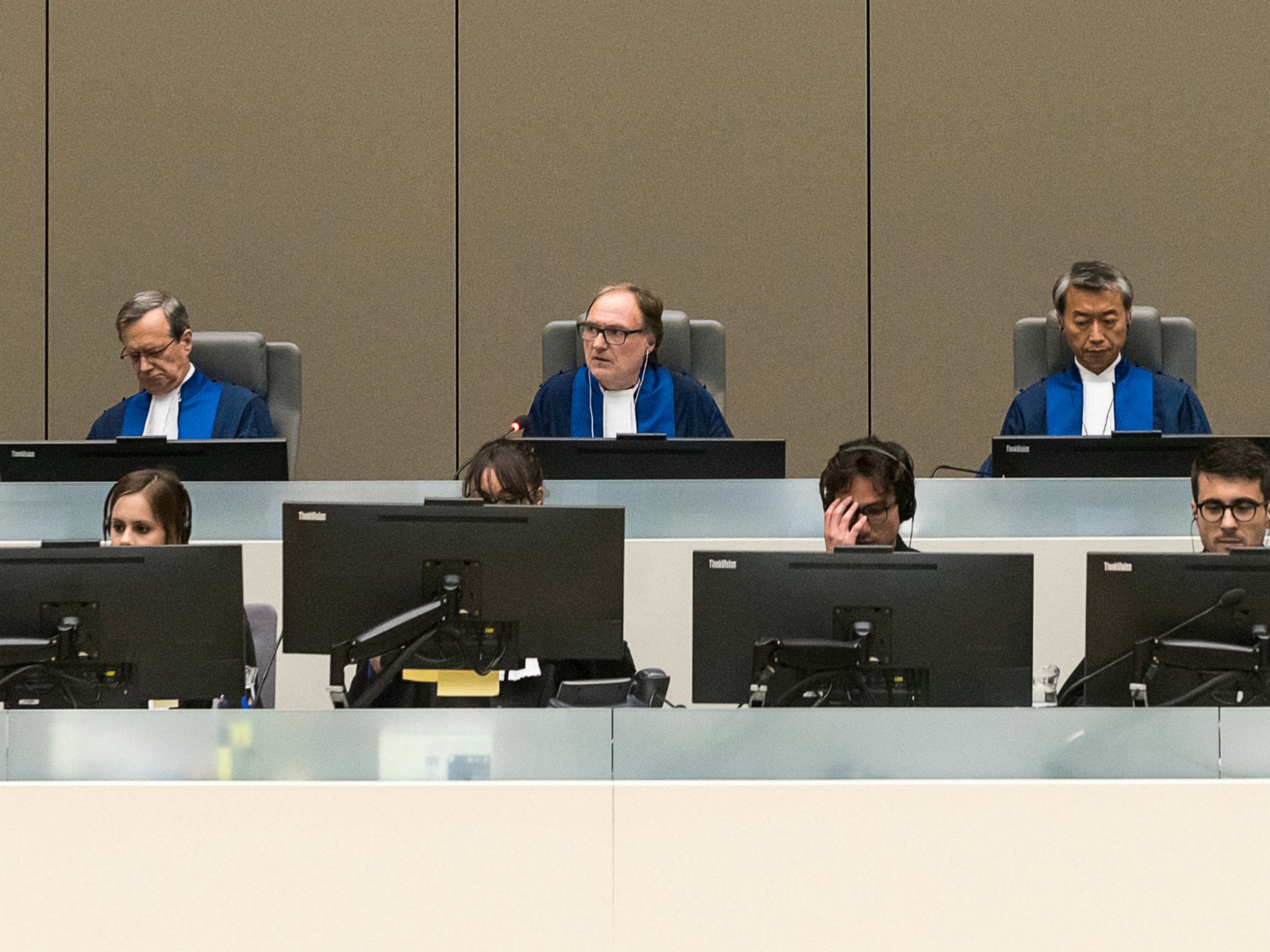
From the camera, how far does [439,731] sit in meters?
1.50

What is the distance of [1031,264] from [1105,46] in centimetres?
87

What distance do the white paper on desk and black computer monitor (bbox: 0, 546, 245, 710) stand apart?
1.58ft

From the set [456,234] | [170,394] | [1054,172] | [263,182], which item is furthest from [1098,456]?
[263,182]

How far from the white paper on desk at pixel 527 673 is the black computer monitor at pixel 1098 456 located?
1.27m

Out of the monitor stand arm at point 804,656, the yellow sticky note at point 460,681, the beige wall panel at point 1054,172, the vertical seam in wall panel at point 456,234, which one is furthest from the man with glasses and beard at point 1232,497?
the vertical seam in wall panel at point 456,234

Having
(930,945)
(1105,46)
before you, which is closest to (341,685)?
(930,945)

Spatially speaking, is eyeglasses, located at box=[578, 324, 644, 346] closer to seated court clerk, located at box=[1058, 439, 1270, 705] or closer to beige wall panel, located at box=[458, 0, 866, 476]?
seated court clerk, located at box=[1058, 439, 1270, 705]

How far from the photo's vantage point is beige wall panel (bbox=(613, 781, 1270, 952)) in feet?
4.67

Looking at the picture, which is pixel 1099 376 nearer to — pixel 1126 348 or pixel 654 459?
pixel 1126 348

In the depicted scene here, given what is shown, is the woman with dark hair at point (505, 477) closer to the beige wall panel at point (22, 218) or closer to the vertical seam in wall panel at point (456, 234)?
the vertical seam in wall panel at point (456, 234)

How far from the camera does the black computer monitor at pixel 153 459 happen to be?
10.4ft

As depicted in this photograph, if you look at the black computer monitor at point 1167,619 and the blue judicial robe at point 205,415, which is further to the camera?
the blue judicial robe at point 205,415

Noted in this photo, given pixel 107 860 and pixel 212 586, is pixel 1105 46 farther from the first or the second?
pixel 107 860

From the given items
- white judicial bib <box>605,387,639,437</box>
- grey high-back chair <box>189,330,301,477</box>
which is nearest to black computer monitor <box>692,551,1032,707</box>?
white judicial bib <box>605,387,639,437</box>
